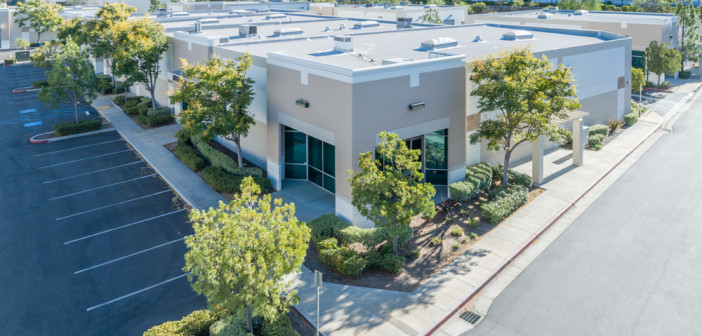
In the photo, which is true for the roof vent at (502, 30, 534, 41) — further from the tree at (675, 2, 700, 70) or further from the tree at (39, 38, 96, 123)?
the tree at (675, 2, 700, 70)

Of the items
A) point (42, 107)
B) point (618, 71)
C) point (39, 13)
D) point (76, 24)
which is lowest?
point (42, 107)

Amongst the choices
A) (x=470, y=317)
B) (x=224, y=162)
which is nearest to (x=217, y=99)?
(x=224, y=162)

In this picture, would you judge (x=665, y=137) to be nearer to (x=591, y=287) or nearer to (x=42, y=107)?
(x=591, y=287)

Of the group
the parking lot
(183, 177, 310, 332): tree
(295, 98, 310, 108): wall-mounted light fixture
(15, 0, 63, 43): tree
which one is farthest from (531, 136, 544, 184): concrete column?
(15, 0, 63, 43): tree

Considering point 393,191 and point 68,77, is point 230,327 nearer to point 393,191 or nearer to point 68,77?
point 393,191

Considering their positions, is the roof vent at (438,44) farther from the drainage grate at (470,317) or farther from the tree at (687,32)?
the tree at (687,32)

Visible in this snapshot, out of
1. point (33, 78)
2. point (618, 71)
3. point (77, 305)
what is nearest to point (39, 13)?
point (33, 78)
